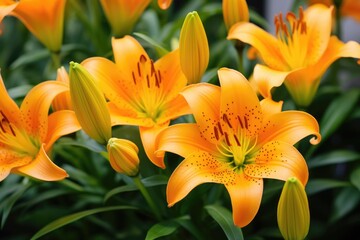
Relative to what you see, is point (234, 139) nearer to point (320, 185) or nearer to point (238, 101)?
point (238, 101)

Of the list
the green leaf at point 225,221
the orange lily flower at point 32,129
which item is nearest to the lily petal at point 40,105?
the orange lily flower at point 32,129

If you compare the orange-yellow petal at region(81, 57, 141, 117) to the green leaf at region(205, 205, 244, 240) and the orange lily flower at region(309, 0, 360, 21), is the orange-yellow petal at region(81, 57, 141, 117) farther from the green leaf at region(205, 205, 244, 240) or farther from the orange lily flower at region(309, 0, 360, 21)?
the orange lily flower at region(309, 0, 360, 21)

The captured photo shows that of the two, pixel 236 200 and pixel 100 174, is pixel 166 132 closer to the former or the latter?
pixel 236 200

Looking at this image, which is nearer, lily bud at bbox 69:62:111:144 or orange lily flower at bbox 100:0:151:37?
lily bud at bbox 69:62:111:144

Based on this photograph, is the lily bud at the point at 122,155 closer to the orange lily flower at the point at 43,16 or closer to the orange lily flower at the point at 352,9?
the orange lily flower at the point at 43,16

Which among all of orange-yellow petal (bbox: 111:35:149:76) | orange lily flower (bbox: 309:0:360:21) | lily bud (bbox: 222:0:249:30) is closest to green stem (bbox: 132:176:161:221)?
orange-yellow petal (bbox: 111:35:149:76)

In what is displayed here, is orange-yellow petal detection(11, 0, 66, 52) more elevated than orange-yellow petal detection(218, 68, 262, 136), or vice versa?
orange-yellow petal detection(11, 0, 66, 52)

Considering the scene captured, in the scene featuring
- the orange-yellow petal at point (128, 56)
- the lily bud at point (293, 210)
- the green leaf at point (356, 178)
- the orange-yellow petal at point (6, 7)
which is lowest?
the green leaf at point (356, 178)
